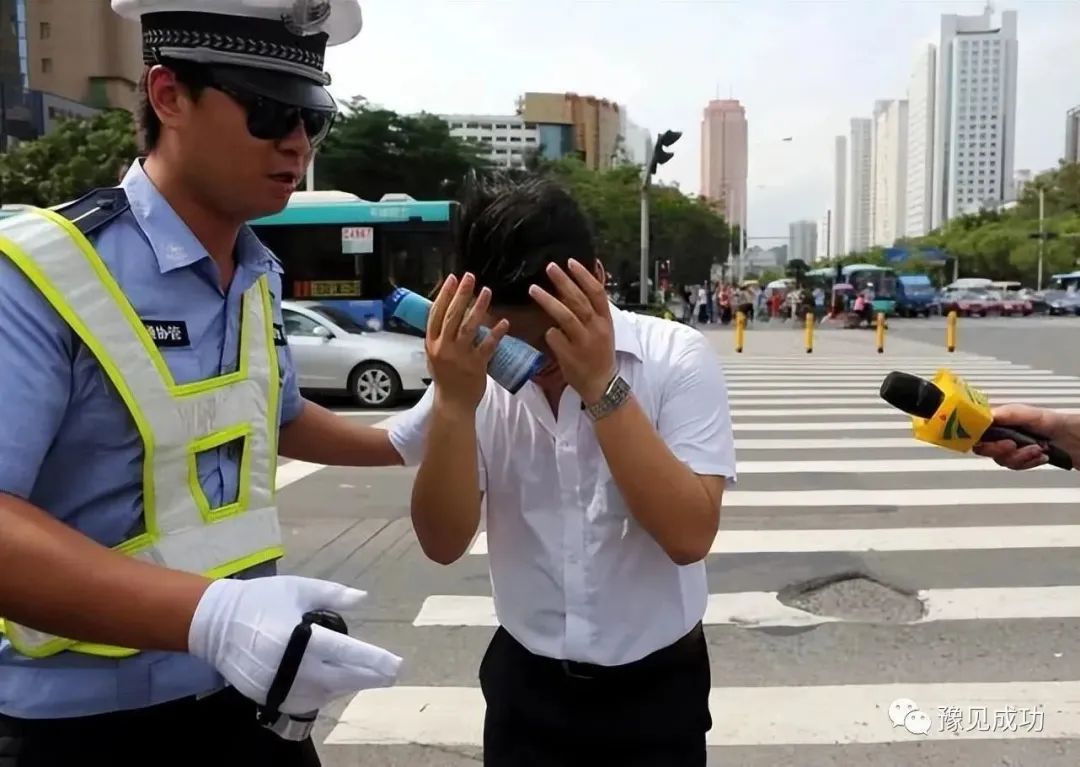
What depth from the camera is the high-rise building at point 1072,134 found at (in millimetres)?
85188

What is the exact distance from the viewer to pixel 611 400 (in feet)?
5.37

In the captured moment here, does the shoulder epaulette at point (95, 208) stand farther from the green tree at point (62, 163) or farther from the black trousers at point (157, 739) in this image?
the green tree at point (62, 163)

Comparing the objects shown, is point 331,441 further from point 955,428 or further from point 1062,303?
point 1062,303

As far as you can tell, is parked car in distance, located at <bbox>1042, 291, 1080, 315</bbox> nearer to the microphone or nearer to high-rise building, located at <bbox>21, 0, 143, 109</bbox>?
the microphone

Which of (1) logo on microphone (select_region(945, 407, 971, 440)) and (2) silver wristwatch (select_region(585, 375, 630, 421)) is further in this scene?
(1) logo on microphone (select_region(945, 407, 971, 440))

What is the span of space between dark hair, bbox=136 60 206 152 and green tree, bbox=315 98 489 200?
31233mm

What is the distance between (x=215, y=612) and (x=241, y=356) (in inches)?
20.4

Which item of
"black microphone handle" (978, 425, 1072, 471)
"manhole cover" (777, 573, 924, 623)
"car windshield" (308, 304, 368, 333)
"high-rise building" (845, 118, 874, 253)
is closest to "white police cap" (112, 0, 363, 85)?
"black microphone handle" (978, 425, 1072, 471)

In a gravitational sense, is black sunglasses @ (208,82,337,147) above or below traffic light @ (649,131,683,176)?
below

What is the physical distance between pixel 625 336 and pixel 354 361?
10154mm

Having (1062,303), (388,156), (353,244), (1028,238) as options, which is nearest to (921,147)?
(1028,238)

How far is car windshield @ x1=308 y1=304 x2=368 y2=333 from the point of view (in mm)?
12111

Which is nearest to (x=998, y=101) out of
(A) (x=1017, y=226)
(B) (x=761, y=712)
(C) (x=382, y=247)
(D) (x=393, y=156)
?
(A) (x=1017, y=226)

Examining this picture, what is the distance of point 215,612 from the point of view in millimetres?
1208
